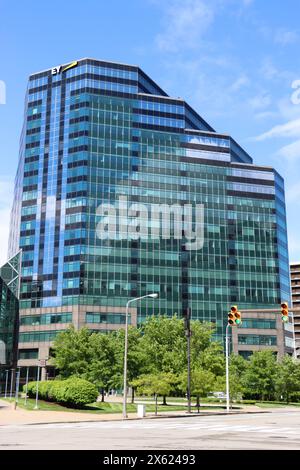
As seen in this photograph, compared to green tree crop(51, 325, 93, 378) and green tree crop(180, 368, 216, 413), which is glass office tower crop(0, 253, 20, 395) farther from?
green tree crop(180, 368, 216, 413)

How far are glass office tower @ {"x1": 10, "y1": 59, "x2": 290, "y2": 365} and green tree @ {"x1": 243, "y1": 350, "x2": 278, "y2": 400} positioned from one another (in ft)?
113

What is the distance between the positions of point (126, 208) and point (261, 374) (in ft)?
163

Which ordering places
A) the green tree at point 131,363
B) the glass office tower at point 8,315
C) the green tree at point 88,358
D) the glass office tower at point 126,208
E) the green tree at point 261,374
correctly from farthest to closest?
the glass office tower at point 126,208, the green tree at point 261,374, the glass office tower at point 8,315, the green tree at point 88,358, the green tree at point 131,363

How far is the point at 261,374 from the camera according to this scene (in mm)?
80250

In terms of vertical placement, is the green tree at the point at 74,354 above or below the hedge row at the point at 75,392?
above

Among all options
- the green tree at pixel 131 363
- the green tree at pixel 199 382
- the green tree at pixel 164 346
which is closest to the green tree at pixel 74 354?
the green tree at pixel 131 363

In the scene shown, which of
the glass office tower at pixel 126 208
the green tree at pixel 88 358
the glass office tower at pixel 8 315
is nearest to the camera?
the green tree at pixel 88 358

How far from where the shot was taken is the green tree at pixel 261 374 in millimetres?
79875

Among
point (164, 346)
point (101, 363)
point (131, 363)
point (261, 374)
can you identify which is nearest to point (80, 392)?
point (101, 363)

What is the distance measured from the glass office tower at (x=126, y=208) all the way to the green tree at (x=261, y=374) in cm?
3454

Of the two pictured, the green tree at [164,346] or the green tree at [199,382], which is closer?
the green tree at [199,382]

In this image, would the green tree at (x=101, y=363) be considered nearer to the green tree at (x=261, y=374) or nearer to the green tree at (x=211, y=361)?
the green tree at (x=211, y=361)
